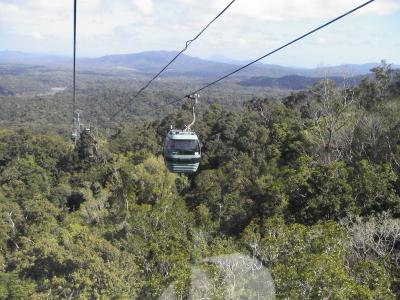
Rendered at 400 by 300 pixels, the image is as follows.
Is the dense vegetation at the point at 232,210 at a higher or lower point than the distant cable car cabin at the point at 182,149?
lower

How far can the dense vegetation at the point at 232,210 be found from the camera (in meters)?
12.6

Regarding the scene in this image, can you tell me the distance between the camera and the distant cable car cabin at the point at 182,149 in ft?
41.6

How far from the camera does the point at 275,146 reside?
3098 cm

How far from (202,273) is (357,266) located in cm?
393

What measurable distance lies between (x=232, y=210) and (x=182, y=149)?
39.9 ft

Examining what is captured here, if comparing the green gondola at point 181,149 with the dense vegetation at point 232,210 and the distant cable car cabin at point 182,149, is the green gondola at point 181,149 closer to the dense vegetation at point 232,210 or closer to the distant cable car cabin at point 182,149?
the distant cable car cabin at point 182,149

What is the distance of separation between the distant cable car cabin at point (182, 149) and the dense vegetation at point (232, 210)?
292 cm

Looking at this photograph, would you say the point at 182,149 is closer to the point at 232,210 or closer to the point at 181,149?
the point at 181,149

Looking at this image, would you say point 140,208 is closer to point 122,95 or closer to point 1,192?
point 1,192

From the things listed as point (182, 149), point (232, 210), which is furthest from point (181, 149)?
point (232, 210)

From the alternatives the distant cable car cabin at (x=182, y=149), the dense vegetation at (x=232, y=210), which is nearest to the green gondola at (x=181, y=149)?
the distant cable car cabin at (x=182, y=149)

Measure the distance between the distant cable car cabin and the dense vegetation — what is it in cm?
292

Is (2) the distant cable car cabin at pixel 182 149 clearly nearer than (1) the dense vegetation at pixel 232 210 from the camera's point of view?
No

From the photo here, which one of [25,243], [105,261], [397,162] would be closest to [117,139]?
[25,243]
